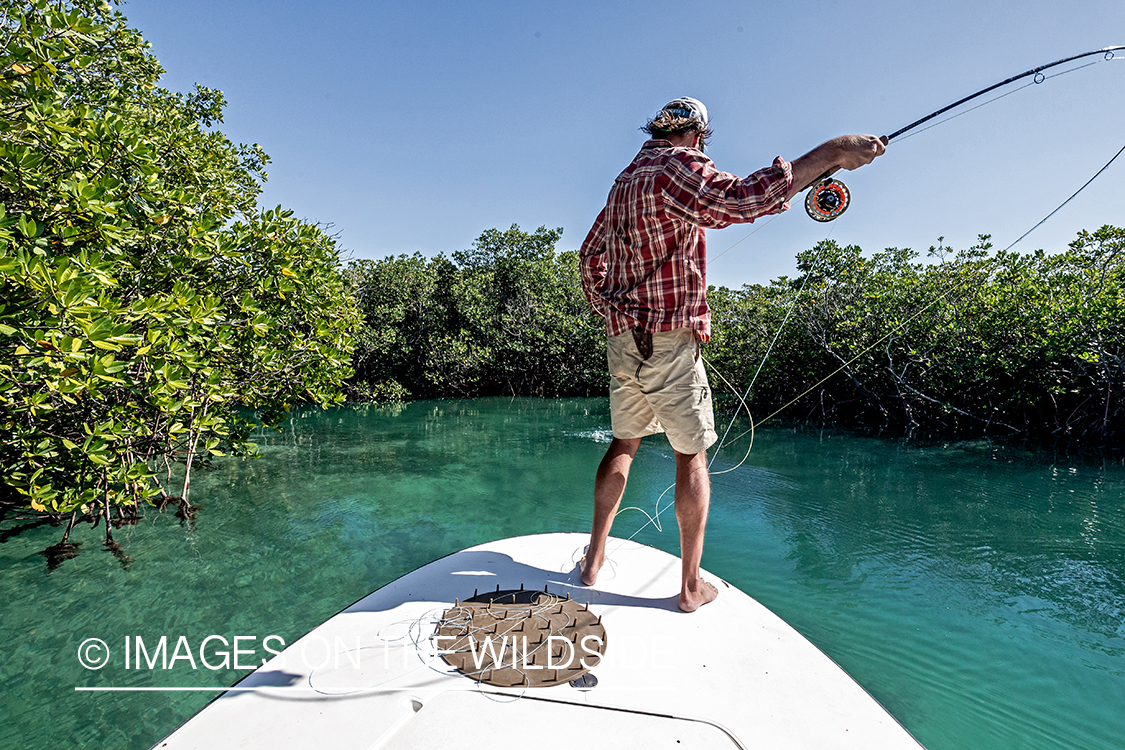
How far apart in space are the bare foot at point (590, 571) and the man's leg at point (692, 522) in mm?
334

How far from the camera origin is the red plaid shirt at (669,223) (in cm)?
168

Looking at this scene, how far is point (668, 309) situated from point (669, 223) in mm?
311

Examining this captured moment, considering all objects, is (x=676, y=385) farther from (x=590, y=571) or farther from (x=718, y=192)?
(x=590, y=571)

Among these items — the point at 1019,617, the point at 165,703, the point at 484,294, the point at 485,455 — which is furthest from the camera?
the point at 484,294

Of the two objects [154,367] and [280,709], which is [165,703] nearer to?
[280,709]

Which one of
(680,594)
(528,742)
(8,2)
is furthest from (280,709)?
(8,2)

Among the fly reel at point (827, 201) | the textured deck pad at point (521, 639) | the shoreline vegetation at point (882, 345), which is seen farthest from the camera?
the shoreline vegetation at point (882, 345)

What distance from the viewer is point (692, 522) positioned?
1985 millimetres

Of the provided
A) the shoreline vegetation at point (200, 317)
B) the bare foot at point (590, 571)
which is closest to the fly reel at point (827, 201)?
the bare foot at point (590, 571)

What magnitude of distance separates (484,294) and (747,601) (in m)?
18.0

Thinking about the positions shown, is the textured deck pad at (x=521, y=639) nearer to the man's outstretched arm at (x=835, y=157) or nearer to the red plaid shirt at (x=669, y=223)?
the red plaid shirt at (x=669, y=223)

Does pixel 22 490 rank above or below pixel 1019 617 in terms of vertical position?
above

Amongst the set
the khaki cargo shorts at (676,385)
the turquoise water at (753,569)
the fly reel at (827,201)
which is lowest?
the turquoise water at (753,569)

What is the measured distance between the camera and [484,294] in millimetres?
19266
